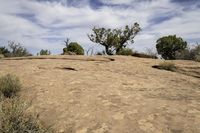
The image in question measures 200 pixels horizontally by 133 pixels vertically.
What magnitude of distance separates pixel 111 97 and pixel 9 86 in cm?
239

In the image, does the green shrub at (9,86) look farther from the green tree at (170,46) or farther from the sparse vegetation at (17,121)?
the green tree at (170,46)

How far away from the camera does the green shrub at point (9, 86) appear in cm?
731

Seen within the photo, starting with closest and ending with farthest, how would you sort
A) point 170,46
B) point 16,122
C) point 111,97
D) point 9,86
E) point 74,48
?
point 16,122, point 111,97, point 9,86, point 74,48, point 170,46

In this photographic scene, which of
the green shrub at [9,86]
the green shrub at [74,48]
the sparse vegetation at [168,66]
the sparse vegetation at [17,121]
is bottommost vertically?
the sparse vegetation at [17,121]

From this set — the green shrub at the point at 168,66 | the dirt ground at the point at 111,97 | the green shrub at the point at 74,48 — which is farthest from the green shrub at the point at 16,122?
the green shrub at the point at 74,48

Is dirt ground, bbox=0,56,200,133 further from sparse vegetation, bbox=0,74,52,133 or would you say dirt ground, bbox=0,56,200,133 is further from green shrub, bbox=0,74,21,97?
sparse vegetation, bbox=0,74,52,133

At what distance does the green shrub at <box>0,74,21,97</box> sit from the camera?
731cm

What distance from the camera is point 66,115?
6.21 metres

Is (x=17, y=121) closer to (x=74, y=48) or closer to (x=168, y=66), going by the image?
(x=168, y=66)

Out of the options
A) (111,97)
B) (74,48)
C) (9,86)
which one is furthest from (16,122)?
(74,48)

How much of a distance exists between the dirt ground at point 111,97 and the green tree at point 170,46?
2834 centimetres

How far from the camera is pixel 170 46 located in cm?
3931

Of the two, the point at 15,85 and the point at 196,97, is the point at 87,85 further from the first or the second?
the point at 196,97

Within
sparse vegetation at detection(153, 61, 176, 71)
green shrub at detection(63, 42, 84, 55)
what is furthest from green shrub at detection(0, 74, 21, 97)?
green shrub at detection(63, 42, 84, 55)
